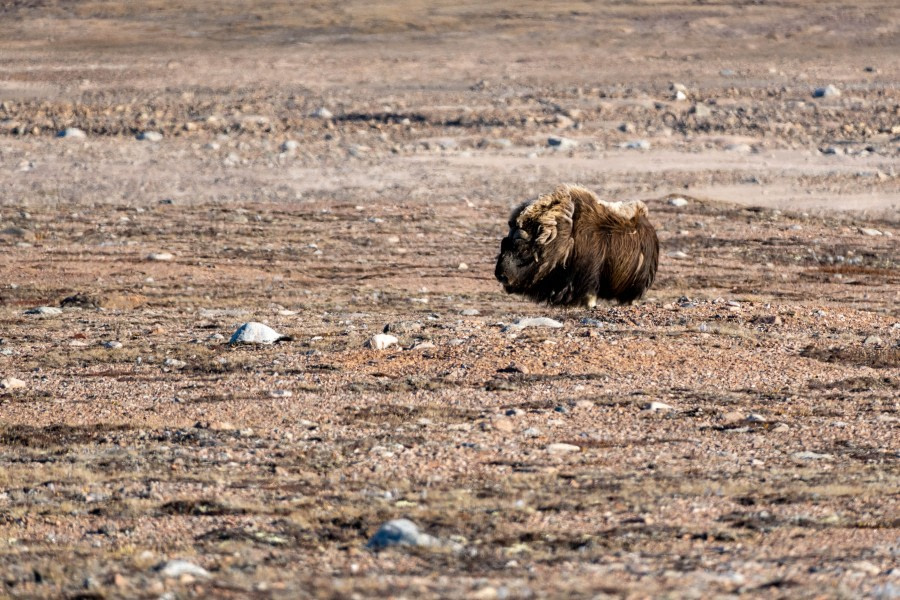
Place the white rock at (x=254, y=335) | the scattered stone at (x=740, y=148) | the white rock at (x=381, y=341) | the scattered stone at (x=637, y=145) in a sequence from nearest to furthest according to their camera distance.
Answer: the white rock at (x=381, y=341) → the white rock at (x=254, y=335) → the scattered stone at (x=637, y=145) → the scattered stone at (x=740, y=148)

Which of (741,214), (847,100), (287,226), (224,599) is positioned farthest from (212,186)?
(224,599)

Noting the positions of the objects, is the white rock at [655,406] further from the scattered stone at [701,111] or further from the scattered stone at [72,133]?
the scattered stone at [701,111]

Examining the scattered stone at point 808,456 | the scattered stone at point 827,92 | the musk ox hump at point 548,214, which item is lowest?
the scattered stone at point 827,92

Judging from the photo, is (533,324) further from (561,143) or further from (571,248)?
(561,143)

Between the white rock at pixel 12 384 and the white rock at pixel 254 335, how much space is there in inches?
73.3

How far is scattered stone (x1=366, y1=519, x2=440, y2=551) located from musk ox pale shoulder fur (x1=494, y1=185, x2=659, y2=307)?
5.55 m

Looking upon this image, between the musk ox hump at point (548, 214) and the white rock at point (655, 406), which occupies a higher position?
the musk ox hump at point (548, 214)

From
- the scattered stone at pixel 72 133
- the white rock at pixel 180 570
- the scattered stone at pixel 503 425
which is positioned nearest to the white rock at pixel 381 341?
the scattered stone at pixel 503 425

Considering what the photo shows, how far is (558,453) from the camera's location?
712cm

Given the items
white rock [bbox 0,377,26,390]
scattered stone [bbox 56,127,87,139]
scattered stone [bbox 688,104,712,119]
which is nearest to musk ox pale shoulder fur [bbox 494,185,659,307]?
white rock [bbox 0,377,26,390]

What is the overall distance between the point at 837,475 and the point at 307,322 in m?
6.02

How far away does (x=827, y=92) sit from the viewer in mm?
29938

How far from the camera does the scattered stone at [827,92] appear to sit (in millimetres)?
29797

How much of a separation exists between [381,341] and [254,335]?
43.8 inches
